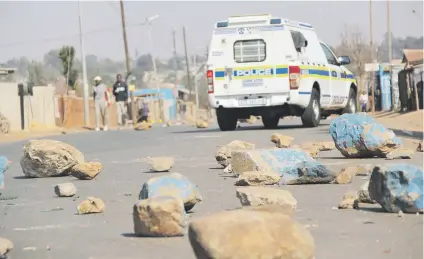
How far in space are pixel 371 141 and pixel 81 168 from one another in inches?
129

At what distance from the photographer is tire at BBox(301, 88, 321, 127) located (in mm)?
20328

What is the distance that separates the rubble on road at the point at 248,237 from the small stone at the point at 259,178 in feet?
12.5

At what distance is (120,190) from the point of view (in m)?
8.41

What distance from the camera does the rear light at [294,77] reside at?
19750 mm

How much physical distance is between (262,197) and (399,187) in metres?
0.87

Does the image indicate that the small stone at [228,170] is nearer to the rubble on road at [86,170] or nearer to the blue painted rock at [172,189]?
the rubble on road at [86,170]

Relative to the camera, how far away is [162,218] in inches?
210

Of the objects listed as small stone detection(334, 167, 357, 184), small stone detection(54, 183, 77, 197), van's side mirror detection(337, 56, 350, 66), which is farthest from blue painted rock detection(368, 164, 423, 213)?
van's side mirror detection(337, 56, 350, 66)

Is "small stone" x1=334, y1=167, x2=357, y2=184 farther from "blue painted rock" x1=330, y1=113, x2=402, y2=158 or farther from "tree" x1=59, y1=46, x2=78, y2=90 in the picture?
"tree" x1=59, y1=46, x2=78, y2=90

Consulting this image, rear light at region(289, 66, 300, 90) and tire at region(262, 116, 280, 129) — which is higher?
rear light at region(289, 66, 300, 90)

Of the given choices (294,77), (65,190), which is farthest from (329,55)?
(65,190)

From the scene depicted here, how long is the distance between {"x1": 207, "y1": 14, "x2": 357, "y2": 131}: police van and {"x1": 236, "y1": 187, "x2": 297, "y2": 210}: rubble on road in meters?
13.7

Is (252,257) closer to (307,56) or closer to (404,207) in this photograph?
(404,207)

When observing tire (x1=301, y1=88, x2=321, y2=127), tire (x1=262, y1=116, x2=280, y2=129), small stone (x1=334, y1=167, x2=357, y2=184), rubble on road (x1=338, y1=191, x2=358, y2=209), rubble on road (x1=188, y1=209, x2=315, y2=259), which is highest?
rubble on road (x1=188, y1=209, x2=315, y2=259)
